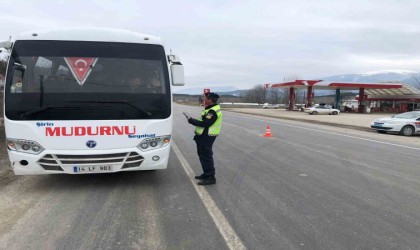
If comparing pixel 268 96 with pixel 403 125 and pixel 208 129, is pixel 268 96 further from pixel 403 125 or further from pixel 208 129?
pixel 208 129

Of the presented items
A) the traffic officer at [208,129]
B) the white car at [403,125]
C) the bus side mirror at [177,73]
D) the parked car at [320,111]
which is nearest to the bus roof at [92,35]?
the bus side mirror at [177,73]

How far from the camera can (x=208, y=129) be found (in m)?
6.76

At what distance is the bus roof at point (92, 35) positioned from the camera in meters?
6.25

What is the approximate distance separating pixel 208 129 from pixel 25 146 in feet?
9.80

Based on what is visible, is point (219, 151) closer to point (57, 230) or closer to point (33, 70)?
point (33, 70)

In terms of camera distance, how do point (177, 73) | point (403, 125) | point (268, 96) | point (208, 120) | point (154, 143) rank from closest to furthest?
point (154, 143), point (208, 120), point (177, 73), point (403, 125), point (268, 96)

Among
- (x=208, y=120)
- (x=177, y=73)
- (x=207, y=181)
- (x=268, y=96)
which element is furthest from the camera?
(x=268, y=96)

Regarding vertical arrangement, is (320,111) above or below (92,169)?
below

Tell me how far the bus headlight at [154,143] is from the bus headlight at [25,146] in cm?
155

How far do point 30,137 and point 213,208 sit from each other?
3.01 meters

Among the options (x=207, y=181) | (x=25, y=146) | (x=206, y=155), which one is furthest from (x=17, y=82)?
(x=207, y=181)

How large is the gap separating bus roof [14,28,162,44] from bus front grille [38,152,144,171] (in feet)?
6.44

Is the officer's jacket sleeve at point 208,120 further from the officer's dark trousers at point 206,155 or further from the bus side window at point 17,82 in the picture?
the bus side window at point 17,82

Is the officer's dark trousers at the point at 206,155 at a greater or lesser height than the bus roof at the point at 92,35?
lesser
